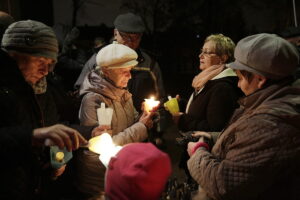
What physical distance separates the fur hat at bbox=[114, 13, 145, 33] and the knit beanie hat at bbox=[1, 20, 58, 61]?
2.16 metres

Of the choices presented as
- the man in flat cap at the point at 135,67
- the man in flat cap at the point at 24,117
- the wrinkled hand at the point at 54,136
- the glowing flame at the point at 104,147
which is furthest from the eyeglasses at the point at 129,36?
the wrinkled hand at the point at 54,136

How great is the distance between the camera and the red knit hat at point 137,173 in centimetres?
157

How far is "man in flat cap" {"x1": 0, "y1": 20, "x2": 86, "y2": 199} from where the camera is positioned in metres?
1.84

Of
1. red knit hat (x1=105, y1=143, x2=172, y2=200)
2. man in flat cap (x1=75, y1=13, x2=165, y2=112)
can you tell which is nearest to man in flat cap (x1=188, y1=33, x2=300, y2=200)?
red knit hat (x1=105, y1=143, x2=172, y2=200)

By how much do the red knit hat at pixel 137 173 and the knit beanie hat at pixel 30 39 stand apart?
1.05m

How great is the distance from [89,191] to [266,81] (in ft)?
6.87

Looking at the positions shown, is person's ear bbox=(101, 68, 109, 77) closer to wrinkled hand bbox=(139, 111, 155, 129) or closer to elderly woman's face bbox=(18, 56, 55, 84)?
wrinkled hand bbox=(139, 111, 155, 129)

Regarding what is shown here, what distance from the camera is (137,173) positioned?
156 cm

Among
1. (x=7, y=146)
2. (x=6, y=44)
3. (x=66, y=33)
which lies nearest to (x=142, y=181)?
(x=7, y=146)

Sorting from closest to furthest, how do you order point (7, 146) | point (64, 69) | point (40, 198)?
1. point (7, 146)
2. point (40, 198)
3. point (64, 69)

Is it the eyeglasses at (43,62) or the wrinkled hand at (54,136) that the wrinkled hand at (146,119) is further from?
the wrinkled hand at (54,136)

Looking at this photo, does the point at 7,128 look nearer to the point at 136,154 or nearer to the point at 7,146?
the point at 7,146

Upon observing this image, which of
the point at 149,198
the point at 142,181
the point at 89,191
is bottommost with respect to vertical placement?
the point at 89,191

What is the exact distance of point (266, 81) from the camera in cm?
224
